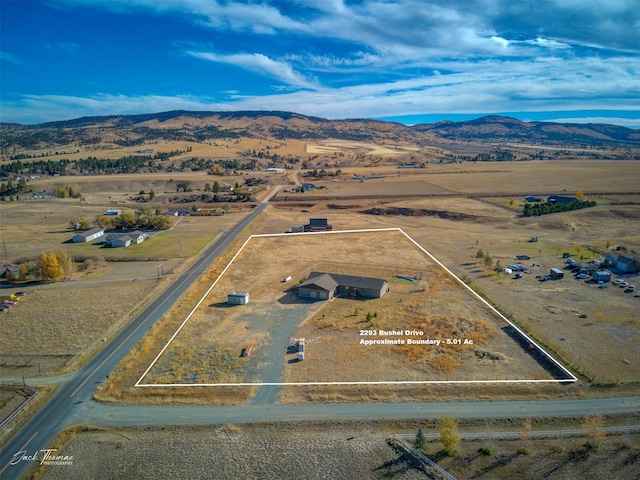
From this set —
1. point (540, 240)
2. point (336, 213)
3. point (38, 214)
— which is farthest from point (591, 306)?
point (38, 214)

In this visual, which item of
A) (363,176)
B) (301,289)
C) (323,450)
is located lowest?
(323,450)

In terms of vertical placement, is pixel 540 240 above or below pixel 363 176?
below

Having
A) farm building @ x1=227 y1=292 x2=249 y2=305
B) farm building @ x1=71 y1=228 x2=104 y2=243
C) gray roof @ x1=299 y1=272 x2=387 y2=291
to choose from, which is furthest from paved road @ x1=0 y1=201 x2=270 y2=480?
farm building @ x1=71 y1=228 x2=104 y2=243

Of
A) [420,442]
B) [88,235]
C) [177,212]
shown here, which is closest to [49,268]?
[88,235]

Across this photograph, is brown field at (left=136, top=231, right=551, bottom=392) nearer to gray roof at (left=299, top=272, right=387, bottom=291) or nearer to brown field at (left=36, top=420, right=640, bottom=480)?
gray roof at (left=299, top=272, right=387, bottom=291)

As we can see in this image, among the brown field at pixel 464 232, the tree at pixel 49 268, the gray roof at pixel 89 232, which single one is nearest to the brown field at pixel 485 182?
the brown field at pixel 464 232

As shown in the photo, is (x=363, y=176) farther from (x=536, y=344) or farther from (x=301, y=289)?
(x=536, y=344)
